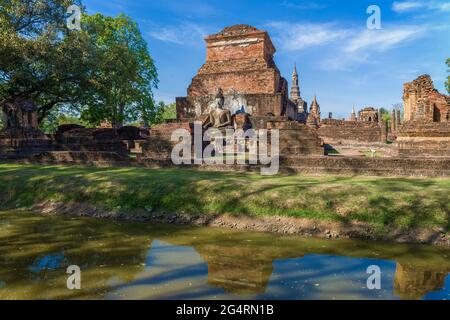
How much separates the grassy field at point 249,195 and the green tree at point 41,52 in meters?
10.9

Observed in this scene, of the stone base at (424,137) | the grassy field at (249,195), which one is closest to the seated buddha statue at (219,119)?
the grassy field at (249,195)

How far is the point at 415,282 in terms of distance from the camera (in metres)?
5.12

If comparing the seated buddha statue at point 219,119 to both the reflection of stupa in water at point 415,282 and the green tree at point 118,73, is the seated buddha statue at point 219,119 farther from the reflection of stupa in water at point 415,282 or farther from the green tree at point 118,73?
the reflection of stupa in water at point 415,282

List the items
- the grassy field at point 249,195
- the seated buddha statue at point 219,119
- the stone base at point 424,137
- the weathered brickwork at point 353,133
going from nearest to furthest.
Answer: the grassy field at point 249,195, the stone base at point 424,137, the seated buddha statue at point 219,119, the weathered brickwork at point 353,133

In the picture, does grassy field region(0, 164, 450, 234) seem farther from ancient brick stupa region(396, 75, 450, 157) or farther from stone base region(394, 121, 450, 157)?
stone base region(394, 121, 450, 157)

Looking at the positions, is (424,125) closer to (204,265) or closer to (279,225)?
(279,225)

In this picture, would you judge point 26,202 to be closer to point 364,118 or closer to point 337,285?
point 337,285

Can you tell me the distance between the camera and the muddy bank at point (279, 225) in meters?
6.89

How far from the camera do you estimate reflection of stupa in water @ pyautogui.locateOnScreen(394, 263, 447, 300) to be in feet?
15.6

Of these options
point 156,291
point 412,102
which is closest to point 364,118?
point 412,102

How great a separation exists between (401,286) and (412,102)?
778 inches

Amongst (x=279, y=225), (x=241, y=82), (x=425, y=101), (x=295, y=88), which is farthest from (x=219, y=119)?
(x=295, y=88)

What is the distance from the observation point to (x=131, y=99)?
102 feet

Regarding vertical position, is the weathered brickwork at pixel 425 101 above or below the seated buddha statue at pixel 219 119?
above
